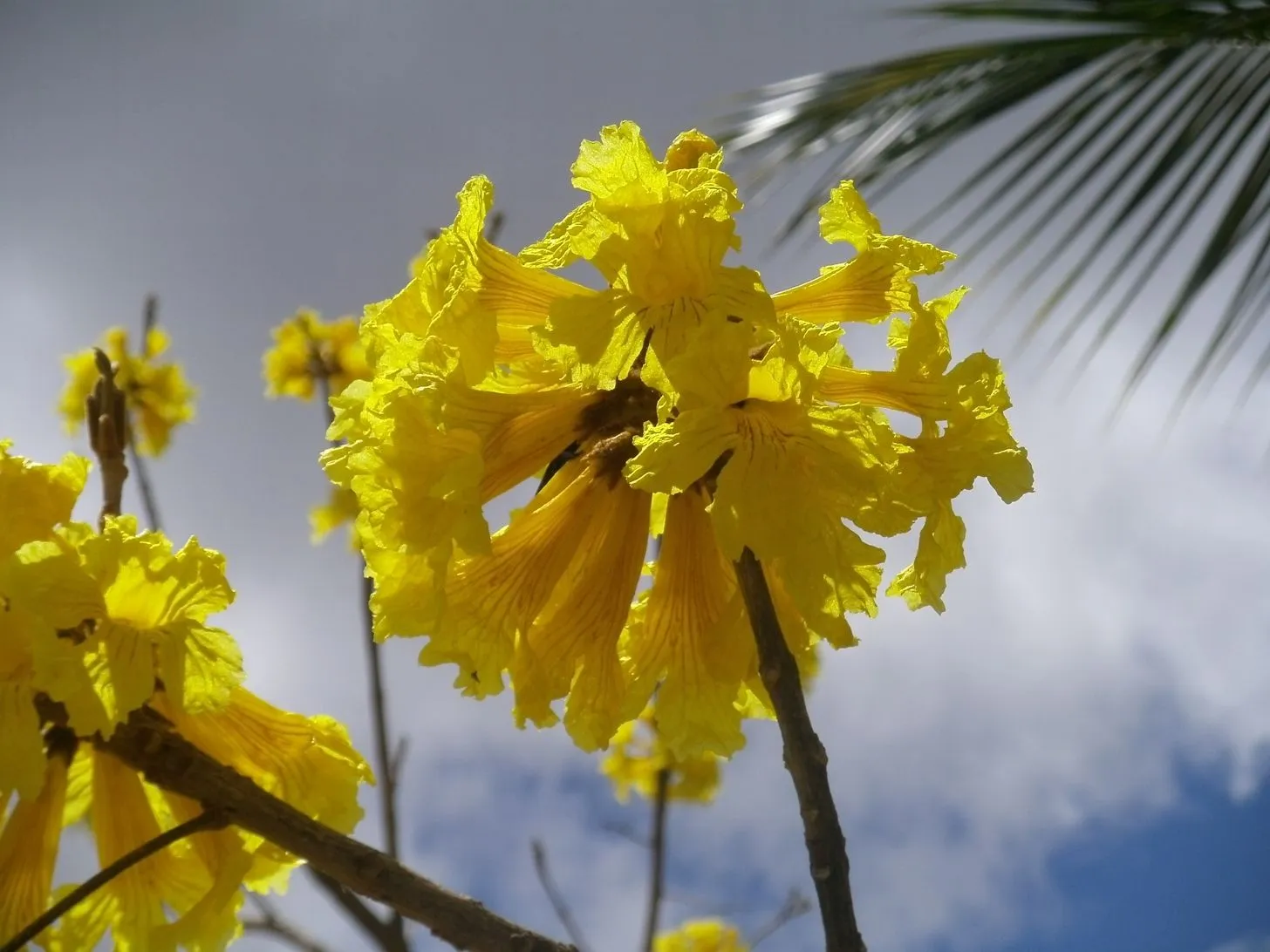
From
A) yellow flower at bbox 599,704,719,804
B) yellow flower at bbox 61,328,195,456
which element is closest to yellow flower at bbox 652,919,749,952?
yellow flower at bbox 599,704,719,804

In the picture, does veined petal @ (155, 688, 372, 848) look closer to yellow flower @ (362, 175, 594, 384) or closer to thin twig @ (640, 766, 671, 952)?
yellow flower @ (362, 175, 594, 384)

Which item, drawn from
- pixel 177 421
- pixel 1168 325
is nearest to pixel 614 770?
pixel 177 421

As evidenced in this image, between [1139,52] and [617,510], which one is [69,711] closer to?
[617,510]

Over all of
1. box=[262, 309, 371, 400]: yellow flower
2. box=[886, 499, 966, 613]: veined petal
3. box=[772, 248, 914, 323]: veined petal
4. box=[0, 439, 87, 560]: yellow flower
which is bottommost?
box=[886, 499, 966, 613]: veined petal

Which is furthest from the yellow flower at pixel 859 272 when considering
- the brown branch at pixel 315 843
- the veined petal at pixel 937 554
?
the brown branch at pixel 315 843

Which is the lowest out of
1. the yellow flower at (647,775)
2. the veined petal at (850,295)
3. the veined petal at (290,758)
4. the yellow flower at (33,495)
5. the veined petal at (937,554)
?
the veined petal at (290,758)

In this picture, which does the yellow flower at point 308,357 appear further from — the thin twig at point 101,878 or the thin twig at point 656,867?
the thin twig at point 101,878
